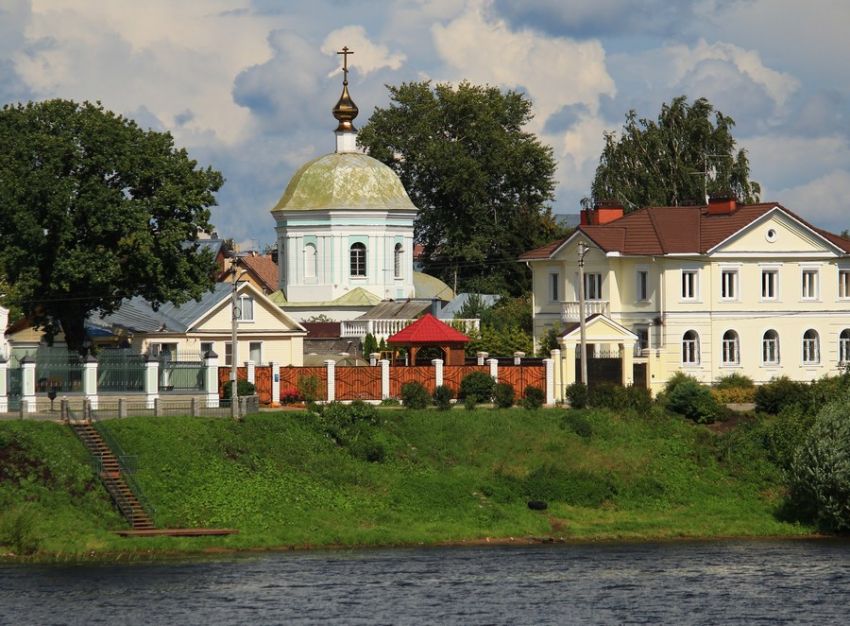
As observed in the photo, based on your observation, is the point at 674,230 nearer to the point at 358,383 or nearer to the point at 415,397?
the point at 358,383

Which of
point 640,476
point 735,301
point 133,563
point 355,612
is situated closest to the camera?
point 355,612

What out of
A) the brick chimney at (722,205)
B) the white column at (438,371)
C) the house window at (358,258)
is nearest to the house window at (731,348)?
the brick chimney at (722,205)

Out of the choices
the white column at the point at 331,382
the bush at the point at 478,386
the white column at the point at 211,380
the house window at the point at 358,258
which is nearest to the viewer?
the white column at the point at 211,380

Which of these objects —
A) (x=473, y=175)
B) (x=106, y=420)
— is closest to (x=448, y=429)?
(x=106, y=420)

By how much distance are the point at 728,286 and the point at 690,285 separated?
168 centimetres

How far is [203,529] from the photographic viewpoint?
56.8m

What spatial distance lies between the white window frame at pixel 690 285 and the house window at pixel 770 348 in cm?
350

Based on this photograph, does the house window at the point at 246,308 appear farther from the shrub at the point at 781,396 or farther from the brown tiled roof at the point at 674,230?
the shrub at the point at 781,396

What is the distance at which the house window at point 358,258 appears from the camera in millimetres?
98938

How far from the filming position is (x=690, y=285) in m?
81.1

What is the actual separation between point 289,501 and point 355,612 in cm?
1228

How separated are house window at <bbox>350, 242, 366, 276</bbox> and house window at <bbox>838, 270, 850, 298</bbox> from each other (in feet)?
85.9

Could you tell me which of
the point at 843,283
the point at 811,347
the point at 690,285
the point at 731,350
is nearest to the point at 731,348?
the point at 731,350

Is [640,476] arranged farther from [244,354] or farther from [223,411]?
[244,354]
